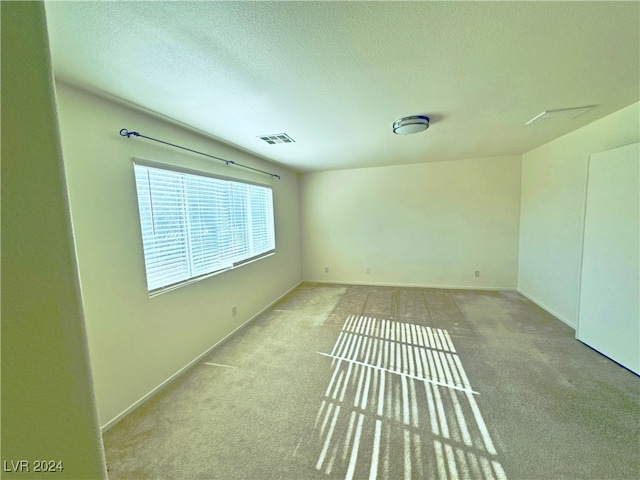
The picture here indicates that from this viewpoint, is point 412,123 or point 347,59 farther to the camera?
point 412,123

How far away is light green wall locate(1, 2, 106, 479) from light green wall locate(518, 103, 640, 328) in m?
3.84

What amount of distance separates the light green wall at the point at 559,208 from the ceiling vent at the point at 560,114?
382mm

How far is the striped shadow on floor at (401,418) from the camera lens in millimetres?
1400

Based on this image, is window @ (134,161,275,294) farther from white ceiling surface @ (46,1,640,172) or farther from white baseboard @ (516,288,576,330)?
white baseboard @ (516,288,576,330)

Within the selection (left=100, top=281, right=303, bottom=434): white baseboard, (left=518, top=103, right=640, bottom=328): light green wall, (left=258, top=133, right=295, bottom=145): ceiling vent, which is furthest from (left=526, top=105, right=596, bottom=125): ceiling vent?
(left=100, top=281, right=303, bottom=434): white baseboard

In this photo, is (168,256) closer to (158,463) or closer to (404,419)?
(158,463)

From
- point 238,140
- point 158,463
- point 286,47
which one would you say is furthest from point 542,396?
point 238,140

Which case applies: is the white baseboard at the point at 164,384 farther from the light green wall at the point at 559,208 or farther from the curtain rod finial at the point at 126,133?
the light green wall at the point at 559,208

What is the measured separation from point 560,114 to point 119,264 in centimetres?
407

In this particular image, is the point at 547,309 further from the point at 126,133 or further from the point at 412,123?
the point at 126,133

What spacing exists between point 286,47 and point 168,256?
1.93 metres

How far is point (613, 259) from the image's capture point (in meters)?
2.27

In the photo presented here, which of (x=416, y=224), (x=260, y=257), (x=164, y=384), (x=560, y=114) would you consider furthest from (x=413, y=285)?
(x=164, y=384)

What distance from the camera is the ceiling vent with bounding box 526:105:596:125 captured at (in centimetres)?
220
